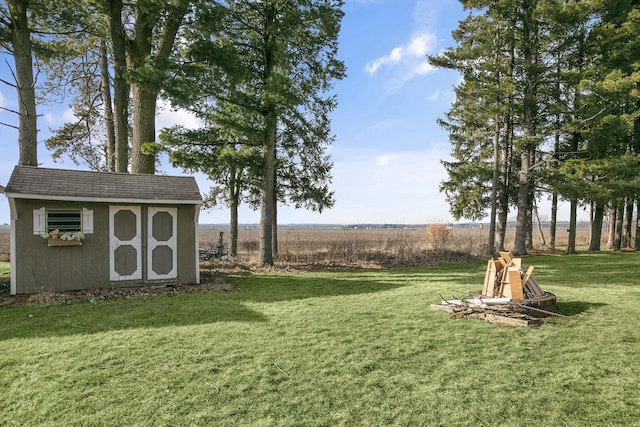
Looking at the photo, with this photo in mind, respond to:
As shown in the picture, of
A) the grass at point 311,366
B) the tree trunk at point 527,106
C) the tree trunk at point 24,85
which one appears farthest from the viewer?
the tree trunk at point 527,106

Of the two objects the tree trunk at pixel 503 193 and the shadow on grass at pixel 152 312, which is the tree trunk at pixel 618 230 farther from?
the shadow on grass at pixel 152 312

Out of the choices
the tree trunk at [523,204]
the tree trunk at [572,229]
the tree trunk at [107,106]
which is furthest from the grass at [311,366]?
the tree trunk at [572,229]

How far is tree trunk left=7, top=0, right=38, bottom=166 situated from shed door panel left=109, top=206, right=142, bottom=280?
3.39 metres

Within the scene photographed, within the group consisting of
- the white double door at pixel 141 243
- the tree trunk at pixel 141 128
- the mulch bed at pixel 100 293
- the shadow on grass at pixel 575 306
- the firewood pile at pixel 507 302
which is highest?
the tree trunk at pixel 141 128

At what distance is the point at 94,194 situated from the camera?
7582mm

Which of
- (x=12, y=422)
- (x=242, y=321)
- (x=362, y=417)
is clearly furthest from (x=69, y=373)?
(x=362, y=417)

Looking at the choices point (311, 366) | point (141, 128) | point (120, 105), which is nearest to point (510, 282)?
point (311, 366)

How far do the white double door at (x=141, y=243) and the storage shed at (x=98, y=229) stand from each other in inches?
0.7

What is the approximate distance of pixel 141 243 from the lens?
8.09m

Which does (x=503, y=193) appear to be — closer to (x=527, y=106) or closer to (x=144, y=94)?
(x=527, y=106)

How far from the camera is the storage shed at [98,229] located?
7133 millimetres

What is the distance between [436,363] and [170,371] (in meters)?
2.55

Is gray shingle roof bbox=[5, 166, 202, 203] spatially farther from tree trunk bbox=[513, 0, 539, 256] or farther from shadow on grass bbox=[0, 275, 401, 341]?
tree trunk bbox=[513, 0, 539, 256]

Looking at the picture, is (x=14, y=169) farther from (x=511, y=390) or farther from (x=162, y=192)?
(x=511, y=390)
